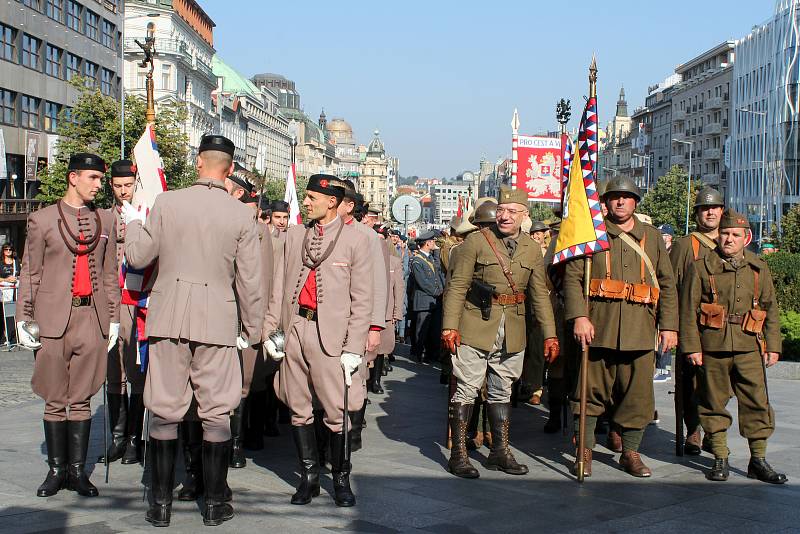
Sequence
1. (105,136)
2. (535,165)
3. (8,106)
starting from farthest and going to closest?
(8,106), (105,136), (535,165)

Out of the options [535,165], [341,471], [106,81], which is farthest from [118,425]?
[106,81]

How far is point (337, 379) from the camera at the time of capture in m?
7.28

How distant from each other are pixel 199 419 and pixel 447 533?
1781 millimetres

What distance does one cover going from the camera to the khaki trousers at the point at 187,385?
6.59m

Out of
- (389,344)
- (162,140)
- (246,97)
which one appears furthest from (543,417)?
(246,97)

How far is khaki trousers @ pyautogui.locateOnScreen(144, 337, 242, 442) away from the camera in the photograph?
6590 millimetres

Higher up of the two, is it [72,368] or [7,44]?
[7,44]

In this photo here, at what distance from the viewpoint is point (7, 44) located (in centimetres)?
4741

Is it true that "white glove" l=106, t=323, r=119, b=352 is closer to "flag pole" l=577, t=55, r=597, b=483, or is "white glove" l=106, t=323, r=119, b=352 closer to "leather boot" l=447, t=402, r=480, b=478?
"leather boot" l=447, t=402, r=480, b=478

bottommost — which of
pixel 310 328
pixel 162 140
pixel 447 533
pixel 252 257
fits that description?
pixel 447 533

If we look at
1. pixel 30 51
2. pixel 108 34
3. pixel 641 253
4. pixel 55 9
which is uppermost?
pixel 108 34

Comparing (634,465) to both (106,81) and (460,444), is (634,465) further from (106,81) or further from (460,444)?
(106,81)

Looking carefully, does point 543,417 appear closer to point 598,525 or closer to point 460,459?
point 460,459

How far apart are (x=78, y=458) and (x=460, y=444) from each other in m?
2.80
